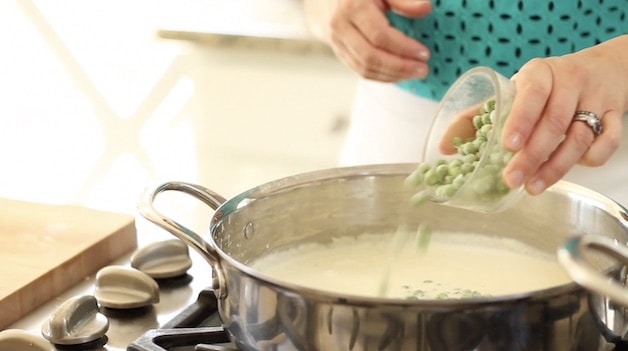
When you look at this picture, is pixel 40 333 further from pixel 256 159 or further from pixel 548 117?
pixel 256 159

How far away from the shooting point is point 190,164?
217 cm

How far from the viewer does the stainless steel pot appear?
497mm

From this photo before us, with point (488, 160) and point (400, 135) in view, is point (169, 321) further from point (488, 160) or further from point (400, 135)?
point (400, 135)

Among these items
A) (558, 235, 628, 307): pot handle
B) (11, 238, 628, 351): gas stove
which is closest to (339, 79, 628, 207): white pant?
(11, 238, 628, 351): gas stove

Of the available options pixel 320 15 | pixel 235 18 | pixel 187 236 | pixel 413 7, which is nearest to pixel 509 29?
pixel 413 7

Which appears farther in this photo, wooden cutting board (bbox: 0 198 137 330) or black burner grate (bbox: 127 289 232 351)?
wooden cutting board (bbox: 0 198 137 330)

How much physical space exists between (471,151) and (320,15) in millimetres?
377

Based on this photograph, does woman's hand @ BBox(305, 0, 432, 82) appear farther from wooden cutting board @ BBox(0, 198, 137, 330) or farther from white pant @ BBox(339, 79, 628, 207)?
wooden cutting board @ BBox(0, 198, 137, 330)

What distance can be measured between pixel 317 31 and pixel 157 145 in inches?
50.1

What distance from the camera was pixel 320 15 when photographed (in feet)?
3.28

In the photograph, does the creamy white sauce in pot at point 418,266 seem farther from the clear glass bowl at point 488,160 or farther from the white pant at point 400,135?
the white pant at point 400,135

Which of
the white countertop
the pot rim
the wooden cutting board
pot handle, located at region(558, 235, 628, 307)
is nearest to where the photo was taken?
pot handle, located at region(558, 235, 628, 307)

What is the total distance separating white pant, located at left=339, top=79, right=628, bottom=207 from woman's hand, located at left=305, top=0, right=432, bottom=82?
0.08m

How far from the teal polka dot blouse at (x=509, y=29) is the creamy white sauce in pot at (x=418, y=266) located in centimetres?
23
